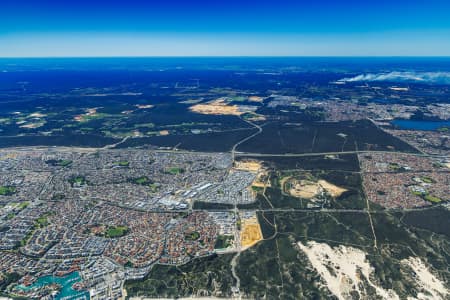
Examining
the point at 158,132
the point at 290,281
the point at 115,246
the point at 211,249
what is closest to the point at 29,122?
the point at 158,132

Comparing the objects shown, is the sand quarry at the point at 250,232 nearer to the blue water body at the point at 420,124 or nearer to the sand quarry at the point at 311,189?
the sand quarry at the point at 311,189

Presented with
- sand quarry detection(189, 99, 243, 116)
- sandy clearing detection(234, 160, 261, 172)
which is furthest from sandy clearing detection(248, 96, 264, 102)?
sandy clearing detection(234, 160, 261, 172)

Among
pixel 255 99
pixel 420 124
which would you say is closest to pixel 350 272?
pixel 420 124

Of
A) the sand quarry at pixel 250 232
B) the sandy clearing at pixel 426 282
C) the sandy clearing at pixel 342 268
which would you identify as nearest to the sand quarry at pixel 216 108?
the sand quarry at pixel 250 232

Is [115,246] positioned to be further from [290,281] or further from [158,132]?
[158,132]

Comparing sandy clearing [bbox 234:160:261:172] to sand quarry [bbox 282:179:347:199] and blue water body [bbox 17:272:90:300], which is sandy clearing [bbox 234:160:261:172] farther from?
blue water body [bbox 17:272:90:300]

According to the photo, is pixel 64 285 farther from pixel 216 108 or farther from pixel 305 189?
pixel 216 108
